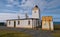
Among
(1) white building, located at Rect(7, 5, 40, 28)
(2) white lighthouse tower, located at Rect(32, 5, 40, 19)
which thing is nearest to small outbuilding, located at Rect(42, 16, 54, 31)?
(1) white building, located at Rect(7, 5, 40, 28)

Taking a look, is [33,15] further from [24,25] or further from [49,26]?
[49,26]

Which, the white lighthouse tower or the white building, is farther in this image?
the white lighthouse tower

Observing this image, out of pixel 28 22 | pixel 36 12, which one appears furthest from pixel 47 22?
pixel 36 12

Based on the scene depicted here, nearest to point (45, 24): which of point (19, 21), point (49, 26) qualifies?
point (49, 26)

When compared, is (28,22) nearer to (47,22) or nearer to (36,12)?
(36,12)

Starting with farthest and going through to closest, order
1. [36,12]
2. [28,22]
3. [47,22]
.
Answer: [36,12]
[28,22]
[47,22]

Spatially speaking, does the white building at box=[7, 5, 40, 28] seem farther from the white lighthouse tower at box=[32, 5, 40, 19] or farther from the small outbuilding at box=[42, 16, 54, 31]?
the small outbuilding at box=[42, 16, 54, 31]

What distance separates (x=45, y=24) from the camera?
2820 centimetres

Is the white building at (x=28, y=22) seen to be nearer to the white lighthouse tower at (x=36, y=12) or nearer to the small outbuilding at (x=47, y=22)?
the white lighthouse tower at (x=36, y=12)

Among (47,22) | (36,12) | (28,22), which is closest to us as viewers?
(47,22)

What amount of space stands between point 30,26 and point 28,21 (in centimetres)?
153

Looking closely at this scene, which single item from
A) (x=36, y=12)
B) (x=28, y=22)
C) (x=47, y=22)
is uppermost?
(x=36, y=12)

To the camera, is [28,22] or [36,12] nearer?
[28,22]

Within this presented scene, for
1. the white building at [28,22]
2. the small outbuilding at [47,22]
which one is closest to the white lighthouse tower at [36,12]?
the white building at [28,22]
